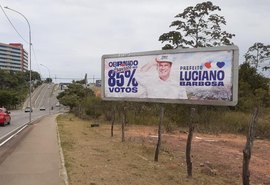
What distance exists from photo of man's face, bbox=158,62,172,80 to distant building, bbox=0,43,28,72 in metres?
59.4

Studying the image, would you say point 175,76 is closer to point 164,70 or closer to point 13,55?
point 164,70

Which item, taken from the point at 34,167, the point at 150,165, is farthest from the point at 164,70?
the point at 34,167

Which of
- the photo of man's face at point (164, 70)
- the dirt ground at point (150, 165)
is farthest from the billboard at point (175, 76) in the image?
the dirt ground at point (150, 165)

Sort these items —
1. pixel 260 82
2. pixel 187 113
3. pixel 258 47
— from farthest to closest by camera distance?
pixel 258 47 → pixel 260 82 → pixel 187 113

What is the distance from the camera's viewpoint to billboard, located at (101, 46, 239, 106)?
1258 centimetres

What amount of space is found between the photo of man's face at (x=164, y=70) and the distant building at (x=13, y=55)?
59419 mm

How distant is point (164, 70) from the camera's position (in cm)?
1470

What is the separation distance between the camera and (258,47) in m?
60.4

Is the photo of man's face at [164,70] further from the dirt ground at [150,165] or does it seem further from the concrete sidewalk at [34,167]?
the concrete sidewalk at [34,167]

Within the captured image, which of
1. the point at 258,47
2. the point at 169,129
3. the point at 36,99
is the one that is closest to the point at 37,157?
the point at 169,129

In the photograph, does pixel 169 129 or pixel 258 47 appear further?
pixel 258 47

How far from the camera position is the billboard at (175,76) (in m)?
12.6

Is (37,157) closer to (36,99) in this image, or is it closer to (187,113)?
(187,113)

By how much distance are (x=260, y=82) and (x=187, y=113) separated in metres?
19.0
